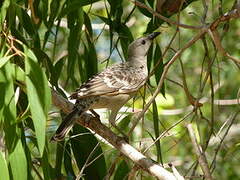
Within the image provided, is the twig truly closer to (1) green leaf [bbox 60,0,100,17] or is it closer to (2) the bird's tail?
(2) the bird's tail

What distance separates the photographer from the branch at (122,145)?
260 cm

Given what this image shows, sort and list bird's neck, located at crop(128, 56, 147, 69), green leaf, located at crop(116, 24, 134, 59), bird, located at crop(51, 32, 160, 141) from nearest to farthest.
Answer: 1. bird, located at crop(51, 32, 160, 141)
2. green leaf, located at crop(116, 24, 134, 59)
3. bird's neck, located at crop(128, 56, 147, 69)

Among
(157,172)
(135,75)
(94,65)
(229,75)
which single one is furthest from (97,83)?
(229,75)

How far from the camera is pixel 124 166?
3189mm

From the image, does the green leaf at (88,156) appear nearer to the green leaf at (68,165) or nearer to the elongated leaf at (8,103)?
the green leaf at (68,165)

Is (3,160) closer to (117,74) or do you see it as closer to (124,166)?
(124,166)

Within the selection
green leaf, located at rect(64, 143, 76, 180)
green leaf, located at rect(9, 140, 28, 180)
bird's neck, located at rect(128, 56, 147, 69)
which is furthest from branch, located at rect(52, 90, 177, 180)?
bird's neck, located at rect(128, 56, 147, 69)

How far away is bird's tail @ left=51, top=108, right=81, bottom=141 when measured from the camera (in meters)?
3.01

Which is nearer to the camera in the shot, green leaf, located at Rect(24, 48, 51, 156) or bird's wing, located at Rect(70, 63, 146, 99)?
green leaf, located at Rect(24, 48, 51, 156)

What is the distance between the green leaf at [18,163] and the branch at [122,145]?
21.4 inches

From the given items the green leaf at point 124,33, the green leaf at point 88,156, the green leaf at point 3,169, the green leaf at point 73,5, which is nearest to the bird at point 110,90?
the green leaf at point 88,156

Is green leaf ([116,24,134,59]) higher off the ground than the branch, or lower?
higher

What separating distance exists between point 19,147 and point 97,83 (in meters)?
1.29

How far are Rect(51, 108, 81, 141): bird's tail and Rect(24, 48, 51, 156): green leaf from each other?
2.83 feet
